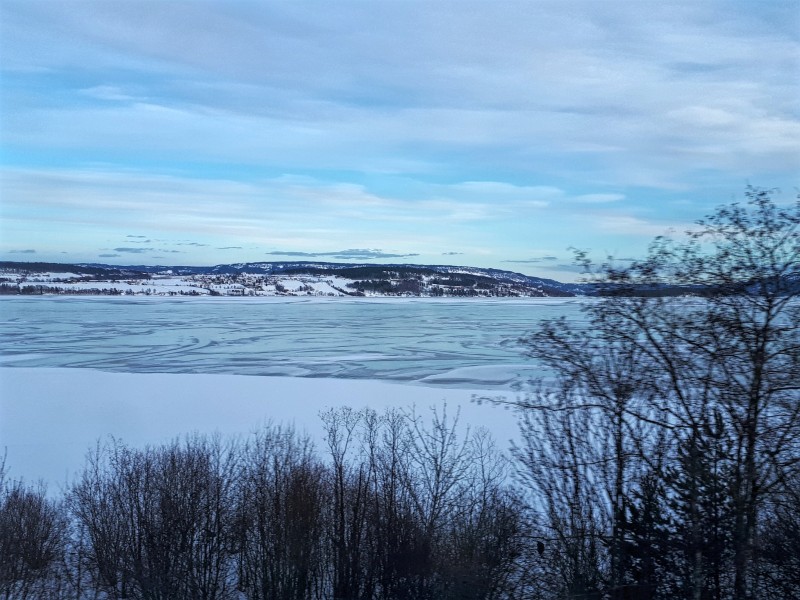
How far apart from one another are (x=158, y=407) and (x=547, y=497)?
10442 mm

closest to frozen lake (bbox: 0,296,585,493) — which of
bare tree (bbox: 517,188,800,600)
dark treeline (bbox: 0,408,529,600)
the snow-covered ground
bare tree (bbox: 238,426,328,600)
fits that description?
the snow-covered ground

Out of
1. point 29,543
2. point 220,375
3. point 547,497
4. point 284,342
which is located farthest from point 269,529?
point 284,342

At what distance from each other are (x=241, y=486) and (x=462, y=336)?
706 inches

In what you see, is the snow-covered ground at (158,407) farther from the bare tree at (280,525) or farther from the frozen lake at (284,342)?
the bare tree at (280,525)

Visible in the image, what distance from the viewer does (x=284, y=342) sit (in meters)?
26.5

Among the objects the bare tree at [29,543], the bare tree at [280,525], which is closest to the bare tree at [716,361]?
the bare tree at [280,525]

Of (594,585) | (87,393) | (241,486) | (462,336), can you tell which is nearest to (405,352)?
(462,336)

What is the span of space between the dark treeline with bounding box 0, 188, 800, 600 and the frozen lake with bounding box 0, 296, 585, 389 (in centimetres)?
338

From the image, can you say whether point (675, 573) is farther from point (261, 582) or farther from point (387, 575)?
point (261, 582)

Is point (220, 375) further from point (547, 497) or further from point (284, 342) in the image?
point (547, 497)

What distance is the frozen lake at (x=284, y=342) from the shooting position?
64.9 feet

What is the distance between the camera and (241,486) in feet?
33.5

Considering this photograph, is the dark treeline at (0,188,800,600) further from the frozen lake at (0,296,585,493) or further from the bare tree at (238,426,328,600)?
the frozen lake at (0,296,585,493)

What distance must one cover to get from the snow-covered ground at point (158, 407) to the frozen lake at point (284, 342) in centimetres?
132
